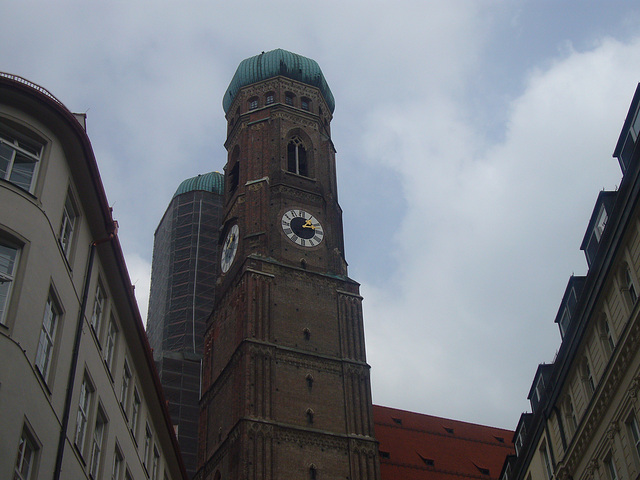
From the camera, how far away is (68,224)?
18891mm

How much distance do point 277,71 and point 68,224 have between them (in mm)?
41907

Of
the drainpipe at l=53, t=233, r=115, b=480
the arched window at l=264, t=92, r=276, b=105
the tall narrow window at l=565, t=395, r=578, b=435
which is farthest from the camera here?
the arched window at l=264, t=92, r=276, b=105

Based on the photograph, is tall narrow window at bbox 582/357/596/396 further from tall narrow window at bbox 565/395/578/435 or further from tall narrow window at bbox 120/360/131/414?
tall narrow window at bbox 120/360/131/414

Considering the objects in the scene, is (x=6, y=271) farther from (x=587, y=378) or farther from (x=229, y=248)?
(x=229, y=248)

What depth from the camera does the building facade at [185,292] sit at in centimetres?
5200

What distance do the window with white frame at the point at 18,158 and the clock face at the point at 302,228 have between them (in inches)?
1286

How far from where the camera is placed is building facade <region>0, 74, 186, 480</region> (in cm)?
1545

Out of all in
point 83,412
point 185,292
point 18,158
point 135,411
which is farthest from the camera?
point 185,292

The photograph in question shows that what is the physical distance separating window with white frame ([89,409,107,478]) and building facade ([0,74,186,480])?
1.2 inches

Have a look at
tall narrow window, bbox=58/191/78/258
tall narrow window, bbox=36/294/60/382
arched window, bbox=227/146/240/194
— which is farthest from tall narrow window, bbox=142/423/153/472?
arched window, bbox=227/146/240/194

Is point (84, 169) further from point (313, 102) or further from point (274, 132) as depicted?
point (313, 102)

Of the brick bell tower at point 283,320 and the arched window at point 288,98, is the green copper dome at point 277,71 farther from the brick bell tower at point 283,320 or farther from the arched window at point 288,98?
the arched window at point 288,98

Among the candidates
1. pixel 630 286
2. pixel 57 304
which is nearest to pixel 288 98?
pixel 630 286

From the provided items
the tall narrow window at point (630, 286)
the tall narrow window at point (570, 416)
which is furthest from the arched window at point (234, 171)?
the tall narrow window at point (630, 286)
